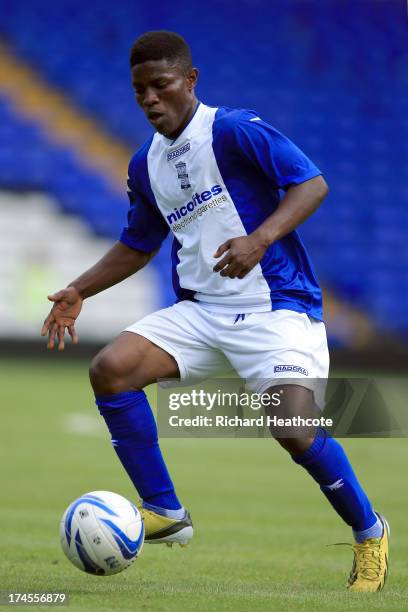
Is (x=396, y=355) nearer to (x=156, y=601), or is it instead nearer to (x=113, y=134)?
(x=113, y=134)

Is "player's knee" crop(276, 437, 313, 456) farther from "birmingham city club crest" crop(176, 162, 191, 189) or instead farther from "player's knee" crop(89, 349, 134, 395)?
"birmingham city club crest" crop(176, 162, 191, 189)

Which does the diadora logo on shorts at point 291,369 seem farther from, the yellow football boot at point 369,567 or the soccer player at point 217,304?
the yellow football boot at point 369,567

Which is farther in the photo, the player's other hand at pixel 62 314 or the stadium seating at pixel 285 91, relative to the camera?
the stadium seating at pixel 285 91

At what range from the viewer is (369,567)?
4.90 metres

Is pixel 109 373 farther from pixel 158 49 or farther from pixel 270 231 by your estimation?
pixel 158 49

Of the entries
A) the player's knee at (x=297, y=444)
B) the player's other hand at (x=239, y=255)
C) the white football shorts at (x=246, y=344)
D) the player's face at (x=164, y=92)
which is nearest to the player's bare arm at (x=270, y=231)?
the player's other hand at (x=239, y=255)

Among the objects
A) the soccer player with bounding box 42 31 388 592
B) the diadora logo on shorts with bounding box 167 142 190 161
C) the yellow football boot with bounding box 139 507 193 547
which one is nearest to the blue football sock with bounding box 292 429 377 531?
the soccer player with bounding box 42 31 388 592

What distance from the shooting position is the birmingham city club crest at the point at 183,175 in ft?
16.8

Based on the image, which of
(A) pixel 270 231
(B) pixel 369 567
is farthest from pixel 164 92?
(B) pixel 369 567

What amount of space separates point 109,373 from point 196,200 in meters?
0.86

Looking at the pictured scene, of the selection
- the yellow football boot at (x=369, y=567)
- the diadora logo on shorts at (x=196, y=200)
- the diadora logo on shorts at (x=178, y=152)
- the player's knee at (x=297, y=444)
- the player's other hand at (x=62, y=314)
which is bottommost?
the yellow football boot at (x=369, y=567)

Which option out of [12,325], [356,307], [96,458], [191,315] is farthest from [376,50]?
[191,315]

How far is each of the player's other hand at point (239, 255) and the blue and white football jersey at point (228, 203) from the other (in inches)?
16.5

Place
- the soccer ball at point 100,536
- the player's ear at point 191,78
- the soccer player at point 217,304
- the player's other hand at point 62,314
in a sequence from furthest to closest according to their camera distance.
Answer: the player's other hand at point 62,314 → the player's ear at point 191,78 → the soccer player at point 217,304 → the soccer ball at point 100,536
